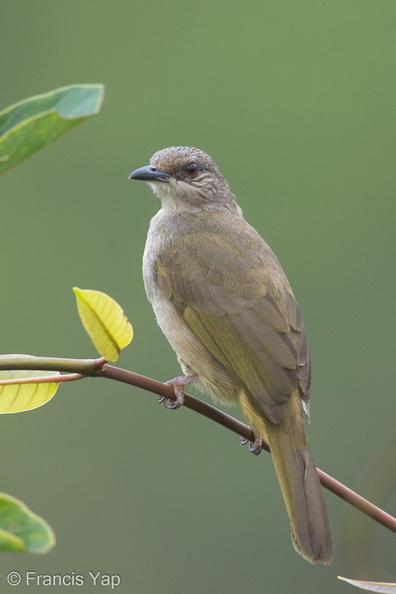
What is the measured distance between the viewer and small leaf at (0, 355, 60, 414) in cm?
254

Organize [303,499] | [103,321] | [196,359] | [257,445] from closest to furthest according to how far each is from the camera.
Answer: [103,321] < [303,499] < [257,445] < [196,359]

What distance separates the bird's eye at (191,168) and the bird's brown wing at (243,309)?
1.90 ft

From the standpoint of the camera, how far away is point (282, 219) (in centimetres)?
812

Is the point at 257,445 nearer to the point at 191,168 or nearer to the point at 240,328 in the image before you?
the point at 240,328

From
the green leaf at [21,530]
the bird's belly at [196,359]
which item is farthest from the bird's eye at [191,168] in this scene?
the green leaf at [21,530]

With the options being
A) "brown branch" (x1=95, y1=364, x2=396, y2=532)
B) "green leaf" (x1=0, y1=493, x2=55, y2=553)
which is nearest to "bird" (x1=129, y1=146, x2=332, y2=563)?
"brown branch" (x1=95, y1=364, x2=396, y2=532)

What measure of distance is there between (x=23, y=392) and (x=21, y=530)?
95cm

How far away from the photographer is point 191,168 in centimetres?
494

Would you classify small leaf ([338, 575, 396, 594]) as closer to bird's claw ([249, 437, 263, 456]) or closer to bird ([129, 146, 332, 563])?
bird ([129, 146, 332, 563])

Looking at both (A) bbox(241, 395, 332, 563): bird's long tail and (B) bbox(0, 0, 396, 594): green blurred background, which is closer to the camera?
(A) bbox(241, 395, 332, 563): bird's long tail

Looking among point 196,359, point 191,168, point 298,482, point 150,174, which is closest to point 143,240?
point 191,168

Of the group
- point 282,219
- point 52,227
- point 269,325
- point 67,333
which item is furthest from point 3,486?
point 269,325

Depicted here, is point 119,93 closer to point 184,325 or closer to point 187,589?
point 187,589

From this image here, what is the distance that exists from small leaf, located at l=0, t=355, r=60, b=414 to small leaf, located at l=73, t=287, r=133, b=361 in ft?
0.77
